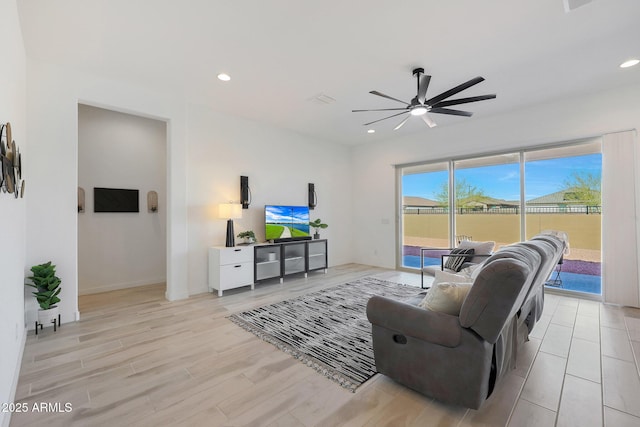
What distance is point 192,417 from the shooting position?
5.81ft

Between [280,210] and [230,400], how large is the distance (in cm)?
374

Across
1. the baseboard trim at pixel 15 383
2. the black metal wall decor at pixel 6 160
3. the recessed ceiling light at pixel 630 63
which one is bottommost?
the baseboard trim at pixel 15 383

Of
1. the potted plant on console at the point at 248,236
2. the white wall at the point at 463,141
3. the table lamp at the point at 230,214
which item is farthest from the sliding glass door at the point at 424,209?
the table lamp at the point at 230,214

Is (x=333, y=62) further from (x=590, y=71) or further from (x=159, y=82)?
(x=590, y=71)

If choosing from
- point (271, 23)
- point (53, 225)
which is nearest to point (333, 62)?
point (271, 23)

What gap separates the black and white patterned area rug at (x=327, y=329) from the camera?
233 cm

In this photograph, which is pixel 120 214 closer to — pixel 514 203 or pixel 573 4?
pixel 573 4

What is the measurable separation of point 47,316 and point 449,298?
4071mm

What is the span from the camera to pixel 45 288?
9.85 ft

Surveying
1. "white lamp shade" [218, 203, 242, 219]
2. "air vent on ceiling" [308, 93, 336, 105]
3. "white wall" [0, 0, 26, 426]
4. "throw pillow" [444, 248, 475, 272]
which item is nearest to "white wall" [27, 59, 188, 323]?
"white wall" [0, 0, 26, 426]

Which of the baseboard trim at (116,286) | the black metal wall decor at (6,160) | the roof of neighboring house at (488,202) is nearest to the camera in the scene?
the black metal wall decor at (6,160)

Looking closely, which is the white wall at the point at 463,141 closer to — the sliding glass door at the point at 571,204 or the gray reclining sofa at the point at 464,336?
the sliding glass door at the point at 571,204

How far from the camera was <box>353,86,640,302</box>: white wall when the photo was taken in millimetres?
3988

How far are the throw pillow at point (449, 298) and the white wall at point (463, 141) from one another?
3847 mm
